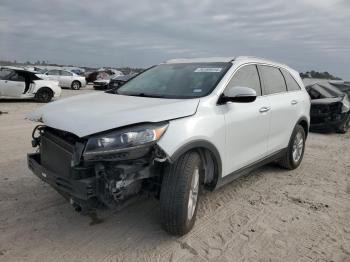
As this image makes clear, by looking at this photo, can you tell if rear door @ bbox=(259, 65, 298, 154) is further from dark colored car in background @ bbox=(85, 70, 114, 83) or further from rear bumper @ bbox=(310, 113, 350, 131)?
dark colored car in background @ bbox=(85, 70, 114, 83)

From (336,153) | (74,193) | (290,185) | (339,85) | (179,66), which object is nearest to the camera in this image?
(74,193)

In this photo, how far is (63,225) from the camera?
3865 mm

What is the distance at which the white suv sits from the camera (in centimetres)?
317

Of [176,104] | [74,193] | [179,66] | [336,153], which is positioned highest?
[179,66]

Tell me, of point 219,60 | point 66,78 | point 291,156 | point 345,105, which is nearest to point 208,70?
point 219,60

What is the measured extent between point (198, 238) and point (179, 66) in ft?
7.71

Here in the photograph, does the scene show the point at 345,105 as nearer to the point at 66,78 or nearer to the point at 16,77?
the point at 16,77

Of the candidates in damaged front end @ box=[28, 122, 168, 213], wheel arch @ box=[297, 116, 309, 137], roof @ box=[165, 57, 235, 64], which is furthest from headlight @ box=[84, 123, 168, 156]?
wheel arch @ box=[297, 116, 309, 137]

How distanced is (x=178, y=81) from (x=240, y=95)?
0.94 m

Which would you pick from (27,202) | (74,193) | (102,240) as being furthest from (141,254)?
(27,202)

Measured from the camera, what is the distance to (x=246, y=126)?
4430 millimetres

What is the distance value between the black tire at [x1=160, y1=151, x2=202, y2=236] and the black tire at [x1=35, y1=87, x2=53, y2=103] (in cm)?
1375

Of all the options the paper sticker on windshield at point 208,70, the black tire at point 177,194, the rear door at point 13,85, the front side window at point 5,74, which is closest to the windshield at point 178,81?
the paper sticker on windshield at point 208,70

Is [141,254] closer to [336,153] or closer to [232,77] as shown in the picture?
[232,77]
